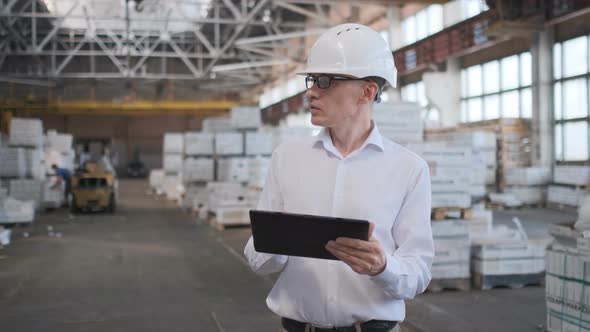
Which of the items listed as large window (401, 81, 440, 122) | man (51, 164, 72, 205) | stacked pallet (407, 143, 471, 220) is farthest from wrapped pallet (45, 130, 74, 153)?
stacked pallet (407, 143, 471, 220)

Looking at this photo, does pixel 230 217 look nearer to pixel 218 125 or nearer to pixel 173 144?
pixel 218 125

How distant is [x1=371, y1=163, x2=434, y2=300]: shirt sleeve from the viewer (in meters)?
1.97

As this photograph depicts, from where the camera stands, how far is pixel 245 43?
29094mm

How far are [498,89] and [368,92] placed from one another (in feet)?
58.2

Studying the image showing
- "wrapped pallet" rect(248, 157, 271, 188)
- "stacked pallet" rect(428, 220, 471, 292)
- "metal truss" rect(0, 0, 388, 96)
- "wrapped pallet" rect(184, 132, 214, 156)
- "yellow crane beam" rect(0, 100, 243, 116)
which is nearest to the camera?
"stacked pallet" rect(428, 220, 471, 292)

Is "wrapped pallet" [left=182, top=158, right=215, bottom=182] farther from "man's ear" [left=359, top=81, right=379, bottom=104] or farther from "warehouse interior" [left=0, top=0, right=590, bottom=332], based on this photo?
"man's ear" [left=359, top=81, right=379, bottom=104]

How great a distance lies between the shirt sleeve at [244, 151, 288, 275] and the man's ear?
38 centimetres

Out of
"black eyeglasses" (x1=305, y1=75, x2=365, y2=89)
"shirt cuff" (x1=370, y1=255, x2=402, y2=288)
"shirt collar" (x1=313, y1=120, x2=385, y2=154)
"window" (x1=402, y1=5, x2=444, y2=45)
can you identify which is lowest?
"shirt cuff" (x1=370, y1=255, x2=402, y2=288)

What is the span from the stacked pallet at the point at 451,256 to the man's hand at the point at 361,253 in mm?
5792

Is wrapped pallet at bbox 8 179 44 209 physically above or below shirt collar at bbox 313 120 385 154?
below

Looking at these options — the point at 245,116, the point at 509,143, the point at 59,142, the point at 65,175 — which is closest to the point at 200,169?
the point at 245,116

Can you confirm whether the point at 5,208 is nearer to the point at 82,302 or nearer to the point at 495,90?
the point at 82,302

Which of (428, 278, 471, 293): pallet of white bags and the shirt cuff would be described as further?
(428, 278, 471, 293): pallet of white bags

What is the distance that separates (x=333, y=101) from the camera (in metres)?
2.12
